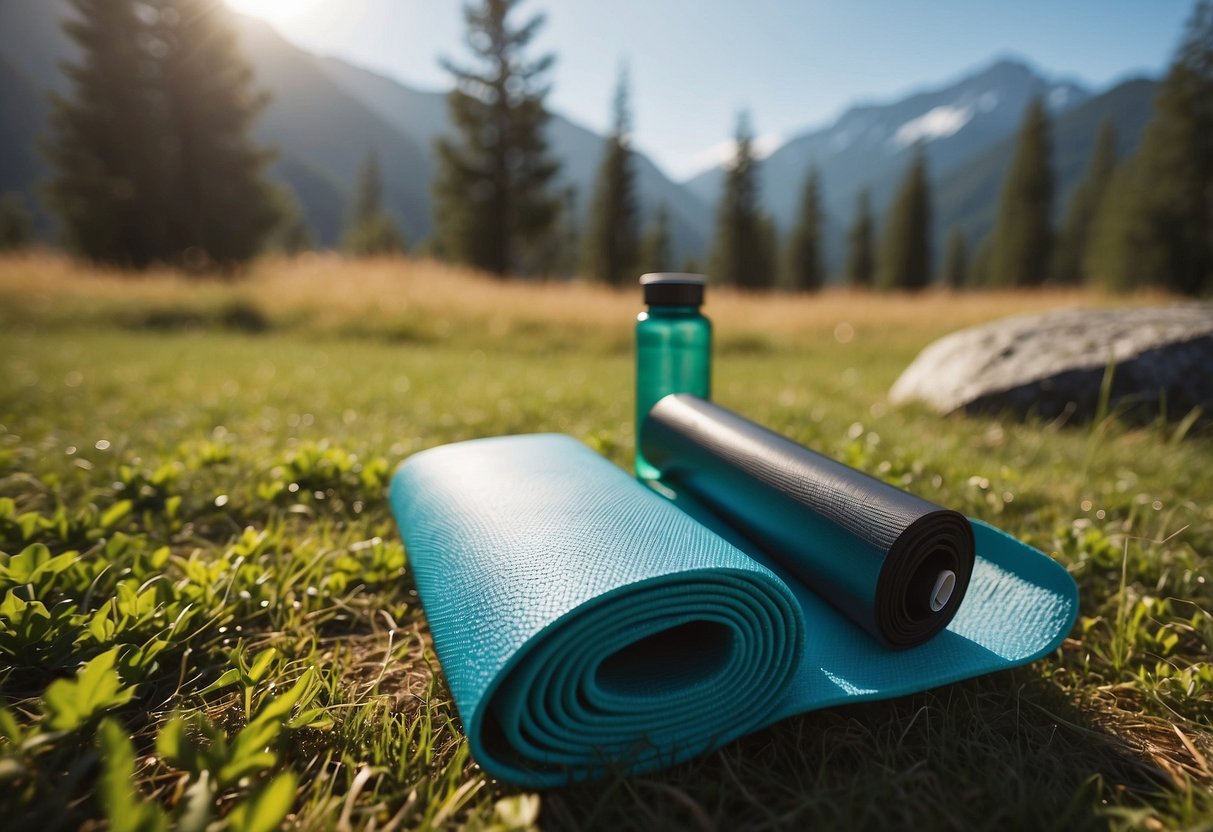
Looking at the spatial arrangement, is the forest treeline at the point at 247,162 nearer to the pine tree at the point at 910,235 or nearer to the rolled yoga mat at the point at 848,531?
the pine tree at the point at 910,235

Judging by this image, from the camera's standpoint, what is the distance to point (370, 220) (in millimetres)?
50781

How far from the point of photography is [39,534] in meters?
1.66

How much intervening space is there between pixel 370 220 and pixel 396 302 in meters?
48.0

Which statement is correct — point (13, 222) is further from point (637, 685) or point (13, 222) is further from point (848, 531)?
point (848, 531)

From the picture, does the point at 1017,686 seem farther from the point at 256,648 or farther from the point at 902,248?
the point at 902,248

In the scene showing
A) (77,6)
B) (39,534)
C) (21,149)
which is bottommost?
(39,534)

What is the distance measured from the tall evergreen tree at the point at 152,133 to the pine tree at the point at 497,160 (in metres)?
6.68

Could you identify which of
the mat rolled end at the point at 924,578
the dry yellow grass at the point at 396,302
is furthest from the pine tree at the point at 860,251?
the mat rolled end at the point at 924,578

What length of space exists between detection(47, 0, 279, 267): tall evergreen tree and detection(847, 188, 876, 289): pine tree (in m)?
41.2

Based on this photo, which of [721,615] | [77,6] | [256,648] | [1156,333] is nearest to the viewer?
[721,615]

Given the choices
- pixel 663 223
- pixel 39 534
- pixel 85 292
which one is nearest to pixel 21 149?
pixel 663 223

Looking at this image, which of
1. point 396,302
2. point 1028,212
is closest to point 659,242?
point 1028,212

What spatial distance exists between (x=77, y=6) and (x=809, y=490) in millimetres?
27410

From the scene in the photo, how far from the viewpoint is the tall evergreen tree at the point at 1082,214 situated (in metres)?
36.1
